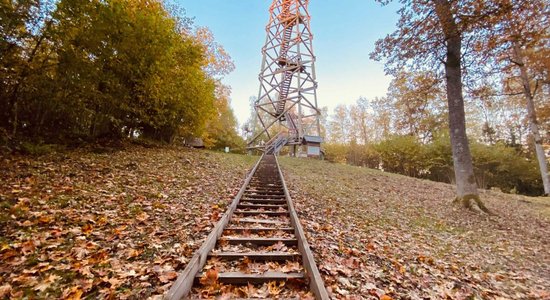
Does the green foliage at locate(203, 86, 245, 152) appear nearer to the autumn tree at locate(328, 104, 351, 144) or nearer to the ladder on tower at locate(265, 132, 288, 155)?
the ladder on tower at locate(265, 132, 288, 155)

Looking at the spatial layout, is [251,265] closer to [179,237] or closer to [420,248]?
→ [179,237]

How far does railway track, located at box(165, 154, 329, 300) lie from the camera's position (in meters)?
2.50

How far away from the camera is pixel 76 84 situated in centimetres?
702

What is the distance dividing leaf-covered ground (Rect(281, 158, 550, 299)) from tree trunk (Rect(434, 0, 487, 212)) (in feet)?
2.11

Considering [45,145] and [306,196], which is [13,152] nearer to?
[45,145]

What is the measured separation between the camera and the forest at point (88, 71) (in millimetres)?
5934

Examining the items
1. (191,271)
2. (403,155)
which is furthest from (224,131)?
(191,271)

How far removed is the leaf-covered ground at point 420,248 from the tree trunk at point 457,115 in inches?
25.3

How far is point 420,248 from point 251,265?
126 inches

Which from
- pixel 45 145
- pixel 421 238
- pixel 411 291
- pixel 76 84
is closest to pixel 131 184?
pixel 45 145

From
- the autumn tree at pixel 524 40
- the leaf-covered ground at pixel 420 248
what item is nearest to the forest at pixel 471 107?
the autumn tree at pixel 524 40

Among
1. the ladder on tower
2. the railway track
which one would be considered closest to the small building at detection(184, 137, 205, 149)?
the ladder on tower

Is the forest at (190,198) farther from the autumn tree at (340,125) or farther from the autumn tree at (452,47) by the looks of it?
the autumn tree at (340,125)

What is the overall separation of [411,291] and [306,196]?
4422mm
